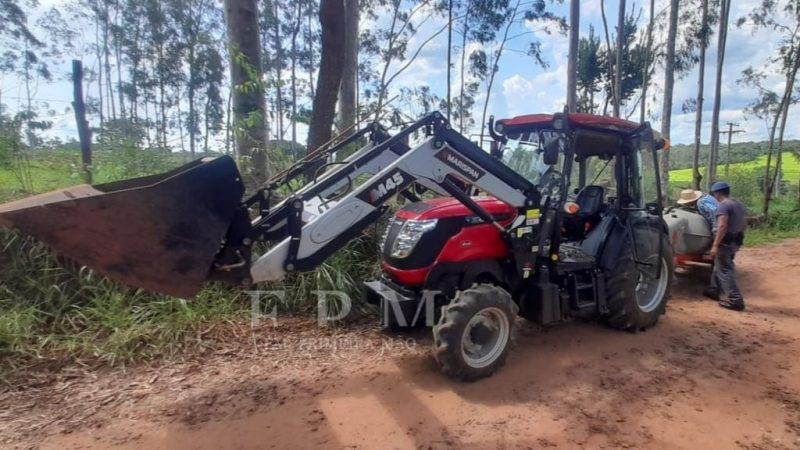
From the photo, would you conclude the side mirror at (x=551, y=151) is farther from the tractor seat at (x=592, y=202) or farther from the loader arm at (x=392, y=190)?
the tractor seat at (x=592, y=202)

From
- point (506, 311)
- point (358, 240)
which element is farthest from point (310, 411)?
point (358, 240)

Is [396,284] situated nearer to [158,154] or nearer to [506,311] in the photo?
[506,311]

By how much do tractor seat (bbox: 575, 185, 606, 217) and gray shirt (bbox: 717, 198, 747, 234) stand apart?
229 centimetres

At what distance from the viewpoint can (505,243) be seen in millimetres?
4195

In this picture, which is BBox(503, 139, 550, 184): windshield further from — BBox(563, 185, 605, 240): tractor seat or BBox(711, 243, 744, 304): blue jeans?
BBox(711, 243, 744, 304): blue jeans

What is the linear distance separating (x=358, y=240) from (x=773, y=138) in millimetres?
18167

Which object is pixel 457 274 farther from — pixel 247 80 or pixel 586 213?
pixel 247 80

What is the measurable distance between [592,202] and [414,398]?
3160mm

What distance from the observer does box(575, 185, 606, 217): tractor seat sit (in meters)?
5.21

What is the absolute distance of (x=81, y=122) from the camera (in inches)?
239

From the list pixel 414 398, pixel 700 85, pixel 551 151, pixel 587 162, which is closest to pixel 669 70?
pixel 700 85

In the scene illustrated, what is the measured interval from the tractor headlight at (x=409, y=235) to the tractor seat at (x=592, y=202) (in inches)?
86.3

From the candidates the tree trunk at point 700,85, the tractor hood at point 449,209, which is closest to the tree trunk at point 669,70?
the tree trunk at point 700,85

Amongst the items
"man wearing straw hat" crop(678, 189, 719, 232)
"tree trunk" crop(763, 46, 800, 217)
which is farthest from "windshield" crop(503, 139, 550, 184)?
"tree trunk" crop(763, 46, 800, 217)
